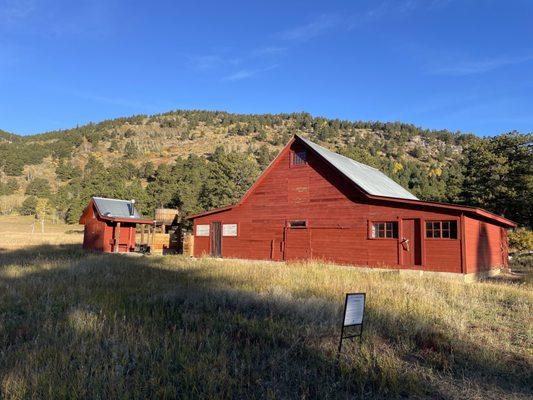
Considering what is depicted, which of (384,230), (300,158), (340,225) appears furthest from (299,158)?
(384,230)

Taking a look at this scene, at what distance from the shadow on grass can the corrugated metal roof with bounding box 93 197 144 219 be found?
20.9 m

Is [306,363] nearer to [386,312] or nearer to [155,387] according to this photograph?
[155,387]

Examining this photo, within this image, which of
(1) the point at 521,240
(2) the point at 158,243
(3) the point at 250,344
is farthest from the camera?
(1) the point at 521,240

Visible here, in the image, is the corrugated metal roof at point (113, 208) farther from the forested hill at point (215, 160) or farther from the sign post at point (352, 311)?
the sign post at point (352, 311)

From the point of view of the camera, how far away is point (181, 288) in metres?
11.1

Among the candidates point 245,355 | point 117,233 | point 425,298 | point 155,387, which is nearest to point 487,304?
point 425,298

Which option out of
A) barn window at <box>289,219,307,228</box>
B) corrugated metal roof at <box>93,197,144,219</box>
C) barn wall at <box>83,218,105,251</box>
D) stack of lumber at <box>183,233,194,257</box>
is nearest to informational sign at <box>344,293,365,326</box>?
barn window at <box>289,219,307,228</box>

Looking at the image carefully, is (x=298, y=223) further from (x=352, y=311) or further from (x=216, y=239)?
(x=352, y=311)

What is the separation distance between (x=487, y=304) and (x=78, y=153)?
387 ft

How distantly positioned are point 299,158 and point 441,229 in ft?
28.4

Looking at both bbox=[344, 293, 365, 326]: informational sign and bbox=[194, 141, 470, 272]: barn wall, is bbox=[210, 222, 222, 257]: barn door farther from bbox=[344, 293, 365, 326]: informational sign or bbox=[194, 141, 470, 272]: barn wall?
bbox=[344, 293, 365, 326]: informational sign

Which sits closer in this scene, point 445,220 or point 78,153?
point 445,220

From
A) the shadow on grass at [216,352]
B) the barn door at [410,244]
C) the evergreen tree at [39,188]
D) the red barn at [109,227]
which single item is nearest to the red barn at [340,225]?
the barn door at [410,244]

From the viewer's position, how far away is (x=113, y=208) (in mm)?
31109
